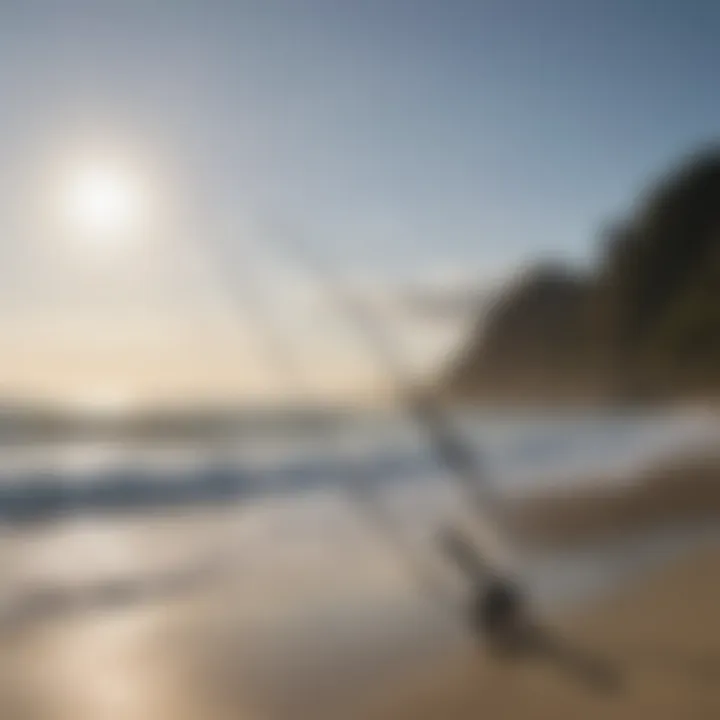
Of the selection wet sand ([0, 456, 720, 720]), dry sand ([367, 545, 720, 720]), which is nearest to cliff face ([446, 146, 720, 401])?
wet sand ([0, 456, 720, 720])

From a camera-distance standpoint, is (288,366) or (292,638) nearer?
(292,638)

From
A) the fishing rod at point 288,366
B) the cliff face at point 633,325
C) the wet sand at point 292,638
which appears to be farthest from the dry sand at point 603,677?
the cliff face at point 633,325

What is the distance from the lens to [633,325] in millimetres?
4371

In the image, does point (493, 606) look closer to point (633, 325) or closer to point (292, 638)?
point (292, 638)

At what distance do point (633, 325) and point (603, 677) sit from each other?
2.81m

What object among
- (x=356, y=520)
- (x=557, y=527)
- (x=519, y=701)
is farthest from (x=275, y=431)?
(x=519, y=701)

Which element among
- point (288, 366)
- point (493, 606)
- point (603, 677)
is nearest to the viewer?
point (603, 677)

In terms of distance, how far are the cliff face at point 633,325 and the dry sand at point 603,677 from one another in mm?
1540

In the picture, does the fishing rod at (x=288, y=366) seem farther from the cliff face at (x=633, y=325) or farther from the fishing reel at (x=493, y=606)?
the cliff face at (x=633, y=325)

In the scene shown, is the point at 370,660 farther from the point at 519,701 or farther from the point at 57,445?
the point at 57,445

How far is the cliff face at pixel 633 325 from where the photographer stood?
370cm

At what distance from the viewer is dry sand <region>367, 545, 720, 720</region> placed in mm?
1672

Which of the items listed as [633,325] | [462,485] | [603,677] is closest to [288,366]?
[462,485]

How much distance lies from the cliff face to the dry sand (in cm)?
154
